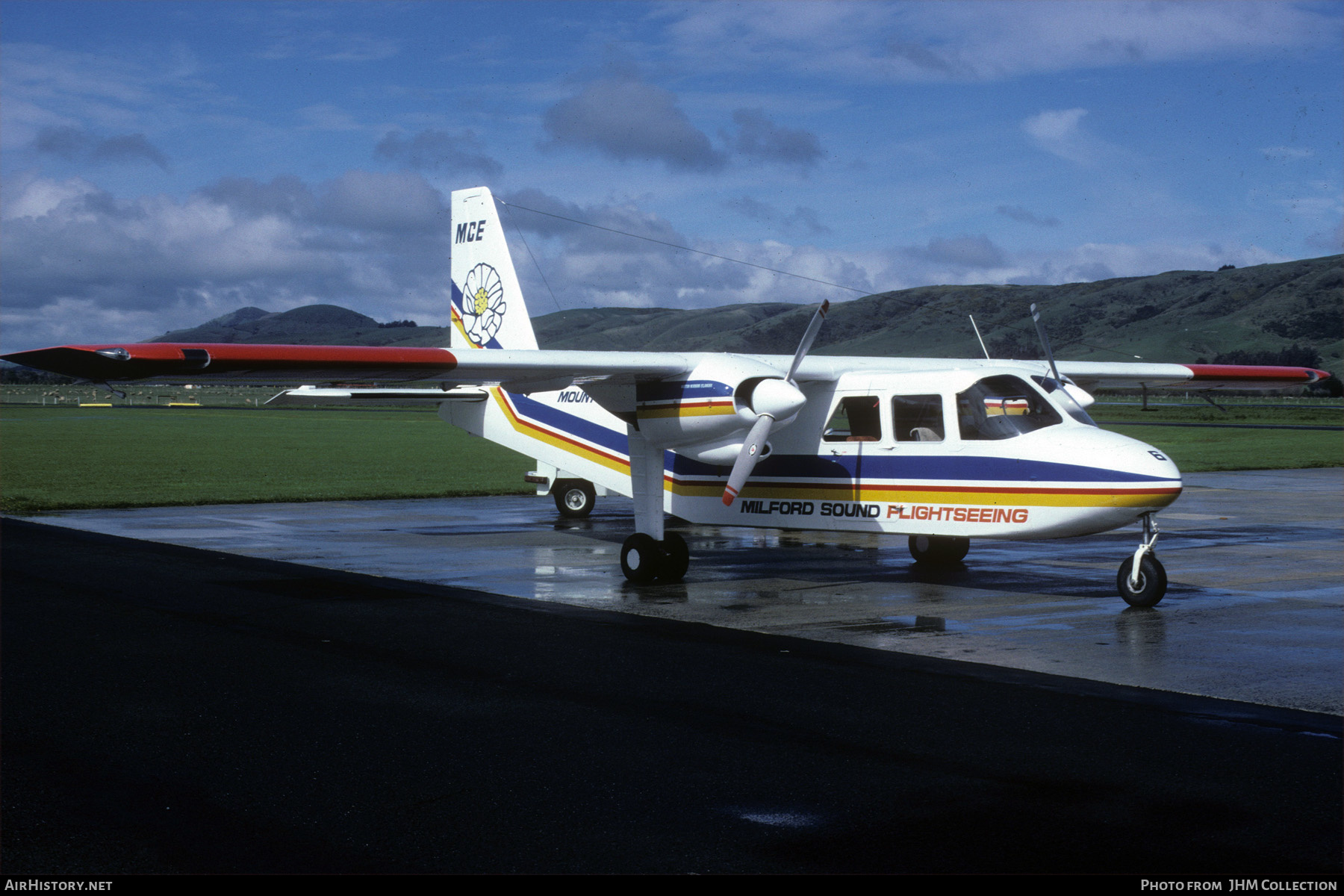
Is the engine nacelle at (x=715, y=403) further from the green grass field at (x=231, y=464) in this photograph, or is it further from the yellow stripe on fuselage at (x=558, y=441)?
the green grass field at (x=231, y=464)

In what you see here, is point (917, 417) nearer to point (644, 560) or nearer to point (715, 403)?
point (715, 403)

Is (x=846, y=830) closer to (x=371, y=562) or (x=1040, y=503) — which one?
(x=1040, y=503)

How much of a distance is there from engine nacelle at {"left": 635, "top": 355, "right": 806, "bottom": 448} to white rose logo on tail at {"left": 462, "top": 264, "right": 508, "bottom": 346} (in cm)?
631

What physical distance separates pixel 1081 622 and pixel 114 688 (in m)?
8.51

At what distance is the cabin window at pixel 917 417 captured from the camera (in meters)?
14.4

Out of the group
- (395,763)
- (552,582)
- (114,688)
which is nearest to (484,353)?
(552,582)

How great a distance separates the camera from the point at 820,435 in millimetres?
15258

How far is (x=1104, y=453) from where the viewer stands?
12836mm

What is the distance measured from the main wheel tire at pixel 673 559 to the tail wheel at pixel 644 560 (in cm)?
5

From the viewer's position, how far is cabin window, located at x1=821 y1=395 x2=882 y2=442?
14.9 metres

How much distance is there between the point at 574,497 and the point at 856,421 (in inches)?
351

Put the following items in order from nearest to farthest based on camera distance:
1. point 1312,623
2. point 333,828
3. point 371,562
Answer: point 333,828 → point 1312,623 → point 371,562

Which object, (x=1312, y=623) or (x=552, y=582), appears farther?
(x=552, y=582)

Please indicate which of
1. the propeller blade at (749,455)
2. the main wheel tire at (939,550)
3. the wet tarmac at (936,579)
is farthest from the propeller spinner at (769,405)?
the main wheel tire at (939,550)
